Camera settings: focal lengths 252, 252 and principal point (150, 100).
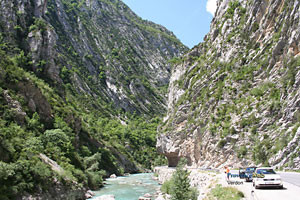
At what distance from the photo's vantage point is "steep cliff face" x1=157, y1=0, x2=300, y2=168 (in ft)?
105

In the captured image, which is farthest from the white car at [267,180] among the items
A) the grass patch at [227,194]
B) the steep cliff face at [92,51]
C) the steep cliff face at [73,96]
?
the steep cliff face at [92,51]

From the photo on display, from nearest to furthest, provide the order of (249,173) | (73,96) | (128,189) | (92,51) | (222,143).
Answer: (249,173) < (222,143) < (128,189) < (73,96) < (92,51)

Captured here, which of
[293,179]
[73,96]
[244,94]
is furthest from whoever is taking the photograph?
[73,96]

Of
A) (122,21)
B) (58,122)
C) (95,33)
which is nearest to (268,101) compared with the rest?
(58,122)

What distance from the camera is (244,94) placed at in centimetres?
4234

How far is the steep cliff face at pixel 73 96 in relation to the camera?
98.4 ft

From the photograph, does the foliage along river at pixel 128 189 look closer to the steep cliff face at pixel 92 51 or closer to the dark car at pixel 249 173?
the dark car at pixel 249 173

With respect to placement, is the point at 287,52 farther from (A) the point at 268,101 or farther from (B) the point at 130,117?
(B) the point at 130,117

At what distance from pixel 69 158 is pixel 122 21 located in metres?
170

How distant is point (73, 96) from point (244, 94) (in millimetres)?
74660

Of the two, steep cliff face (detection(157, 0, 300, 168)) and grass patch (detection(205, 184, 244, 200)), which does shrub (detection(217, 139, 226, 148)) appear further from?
grass patch (detection(205, 184, 244, 200))

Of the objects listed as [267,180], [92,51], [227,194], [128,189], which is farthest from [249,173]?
[92,51]

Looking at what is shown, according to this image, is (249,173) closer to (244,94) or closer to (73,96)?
(244,94)

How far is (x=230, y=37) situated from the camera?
5272 cm
